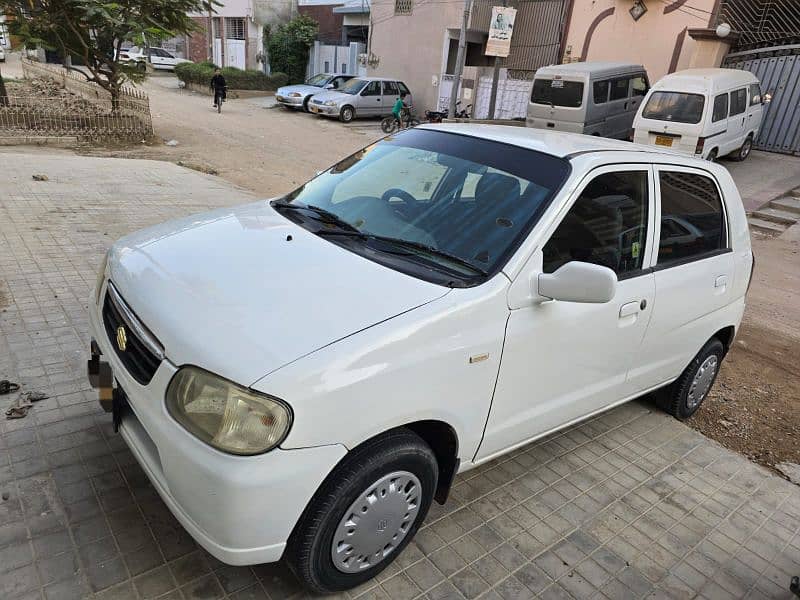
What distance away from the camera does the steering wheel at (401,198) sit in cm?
305

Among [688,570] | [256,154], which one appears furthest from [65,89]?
[688,570]

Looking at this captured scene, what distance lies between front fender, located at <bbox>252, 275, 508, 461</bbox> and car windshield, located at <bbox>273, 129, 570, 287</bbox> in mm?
205

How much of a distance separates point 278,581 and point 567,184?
7.28 feet

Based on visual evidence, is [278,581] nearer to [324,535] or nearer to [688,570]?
[324,535]

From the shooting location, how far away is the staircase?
11.1 m

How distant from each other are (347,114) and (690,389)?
20.8 meters

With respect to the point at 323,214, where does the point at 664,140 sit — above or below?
below

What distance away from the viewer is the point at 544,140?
330 centimetres

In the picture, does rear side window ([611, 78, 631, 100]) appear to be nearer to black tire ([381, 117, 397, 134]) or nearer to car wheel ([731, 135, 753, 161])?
car wheel ([731, 135, 753, 161])

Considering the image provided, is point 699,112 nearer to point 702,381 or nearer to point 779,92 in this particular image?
point 779,92

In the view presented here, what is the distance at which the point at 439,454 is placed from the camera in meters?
2.62

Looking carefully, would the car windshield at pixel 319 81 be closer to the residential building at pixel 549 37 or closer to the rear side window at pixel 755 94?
the residential building at pixel 549 37

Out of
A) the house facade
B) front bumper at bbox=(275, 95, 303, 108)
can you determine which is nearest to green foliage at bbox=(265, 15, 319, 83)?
the house facade

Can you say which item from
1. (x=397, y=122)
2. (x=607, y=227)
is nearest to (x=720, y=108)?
(x=397, y=122)
